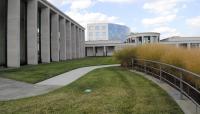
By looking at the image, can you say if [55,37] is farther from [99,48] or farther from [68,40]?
[99,48]

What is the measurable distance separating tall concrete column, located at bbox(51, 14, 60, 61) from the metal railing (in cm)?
2382

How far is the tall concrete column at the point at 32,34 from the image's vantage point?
106ft

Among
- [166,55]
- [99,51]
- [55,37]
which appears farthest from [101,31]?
[166,55]

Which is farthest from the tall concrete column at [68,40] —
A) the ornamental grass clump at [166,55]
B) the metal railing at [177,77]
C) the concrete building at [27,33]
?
the metal railing at [177,77]

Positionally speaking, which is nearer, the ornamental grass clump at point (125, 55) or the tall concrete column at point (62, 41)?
the ornamental grass clump at point (125, 55)

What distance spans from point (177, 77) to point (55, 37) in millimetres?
36722

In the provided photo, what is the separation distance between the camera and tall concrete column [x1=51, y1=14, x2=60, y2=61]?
45.3 metres

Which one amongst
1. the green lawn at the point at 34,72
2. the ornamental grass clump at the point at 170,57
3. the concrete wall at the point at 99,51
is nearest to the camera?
the ornamental grass clump at the point at 170,57

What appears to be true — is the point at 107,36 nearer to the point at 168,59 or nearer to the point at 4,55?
the point at 4,55

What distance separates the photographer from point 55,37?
45625mm

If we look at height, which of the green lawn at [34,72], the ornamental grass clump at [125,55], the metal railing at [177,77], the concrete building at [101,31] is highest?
the concrete building at [101,31]

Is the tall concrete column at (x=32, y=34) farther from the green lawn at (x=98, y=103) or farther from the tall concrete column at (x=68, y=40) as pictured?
the tall concrete column at (x=68, y=40)

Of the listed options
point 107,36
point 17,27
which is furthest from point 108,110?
point 107,36

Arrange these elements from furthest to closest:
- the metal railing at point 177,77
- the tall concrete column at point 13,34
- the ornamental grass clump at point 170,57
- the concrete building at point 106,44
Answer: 1. the concrete building at point 106,44
2. the tall concrete column at point 13,34
3. the ornamental grass clump at point 170,57
4. the metal railing at point 177,77
